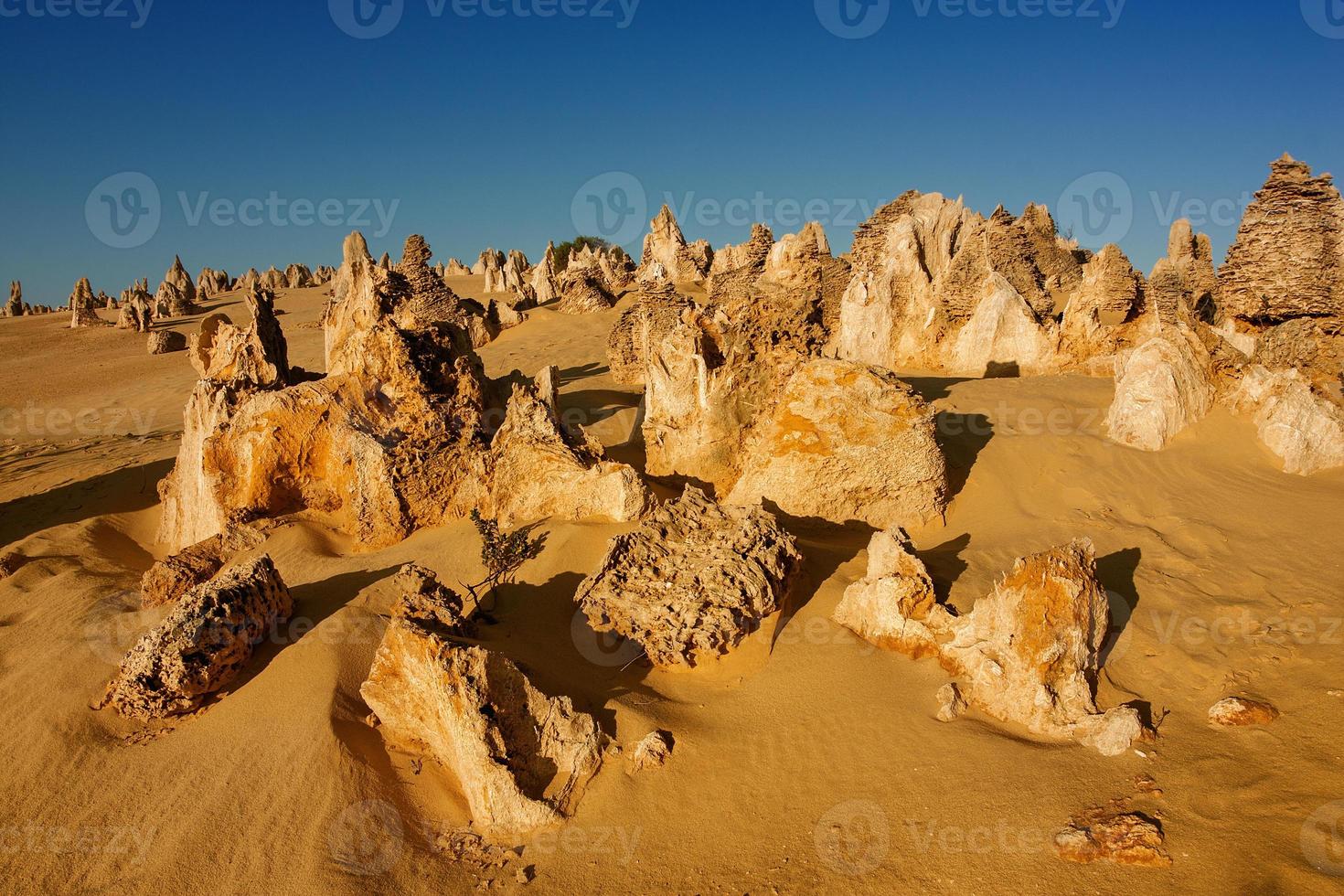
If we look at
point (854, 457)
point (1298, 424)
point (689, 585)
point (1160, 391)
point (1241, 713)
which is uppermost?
point (1160, 391)

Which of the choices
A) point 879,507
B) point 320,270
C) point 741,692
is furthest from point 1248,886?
point 320,270

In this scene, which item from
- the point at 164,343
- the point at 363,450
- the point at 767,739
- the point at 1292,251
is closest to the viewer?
the point at 767,739

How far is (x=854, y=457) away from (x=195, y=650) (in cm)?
477

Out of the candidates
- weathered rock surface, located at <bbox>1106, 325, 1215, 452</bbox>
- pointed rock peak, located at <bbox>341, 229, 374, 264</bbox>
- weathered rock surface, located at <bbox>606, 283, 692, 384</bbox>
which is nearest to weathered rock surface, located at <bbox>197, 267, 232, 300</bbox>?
pointed rock peak, located at <bbox>341, 229, 374, 264</bbox>

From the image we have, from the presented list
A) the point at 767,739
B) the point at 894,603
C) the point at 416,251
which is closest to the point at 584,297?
the point at 416,251

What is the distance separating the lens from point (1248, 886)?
2.39m

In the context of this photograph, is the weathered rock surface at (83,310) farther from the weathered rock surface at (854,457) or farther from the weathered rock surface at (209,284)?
the weathered rock surface at (854,457)

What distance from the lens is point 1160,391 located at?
23.4ft

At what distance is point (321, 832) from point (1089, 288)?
15.5 metres

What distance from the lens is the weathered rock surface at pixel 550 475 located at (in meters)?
5.65

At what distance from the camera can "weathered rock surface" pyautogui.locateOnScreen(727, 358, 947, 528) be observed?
5758mm

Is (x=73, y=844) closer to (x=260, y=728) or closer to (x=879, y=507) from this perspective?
(x=260, y=728)

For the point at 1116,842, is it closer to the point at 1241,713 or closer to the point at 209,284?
the point at 1241,713

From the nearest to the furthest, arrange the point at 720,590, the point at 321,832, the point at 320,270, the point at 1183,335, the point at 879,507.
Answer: the point at 321,832 → the point at 720,590 → the point at 879,507 → the point at 1183,335 → the point at 320,270
